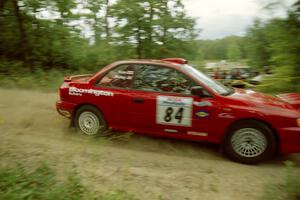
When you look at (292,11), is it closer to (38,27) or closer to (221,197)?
(221,197)

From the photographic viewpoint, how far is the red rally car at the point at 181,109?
228 inches

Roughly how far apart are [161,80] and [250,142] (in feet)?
6.41

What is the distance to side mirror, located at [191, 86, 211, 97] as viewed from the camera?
6.07m

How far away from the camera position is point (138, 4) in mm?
16781

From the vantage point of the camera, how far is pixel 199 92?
6090 mm

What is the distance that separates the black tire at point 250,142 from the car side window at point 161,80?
3.59 ft

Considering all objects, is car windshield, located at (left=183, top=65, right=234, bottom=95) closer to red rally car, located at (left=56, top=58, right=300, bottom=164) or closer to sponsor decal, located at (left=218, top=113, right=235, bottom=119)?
red rally car, located at (left=56, top=58, right=300, bottom=164)

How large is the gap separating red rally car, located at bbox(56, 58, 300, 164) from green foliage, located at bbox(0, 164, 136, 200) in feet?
7.14

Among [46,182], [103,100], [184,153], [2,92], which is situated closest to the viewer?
[46,182]

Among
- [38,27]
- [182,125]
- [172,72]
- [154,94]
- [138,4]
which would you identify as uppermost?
[138,4]

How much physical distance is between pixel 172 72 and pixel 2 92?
23.7 feet

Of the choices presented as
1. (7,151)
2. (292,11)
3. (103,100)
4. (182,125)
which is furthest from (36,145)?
(292,11)

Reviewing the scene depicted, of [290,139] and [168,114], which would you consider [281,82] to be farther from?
[168,114]

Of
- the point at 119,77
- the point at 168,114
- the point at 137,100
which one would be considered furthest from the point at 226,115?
the point at 119,77
